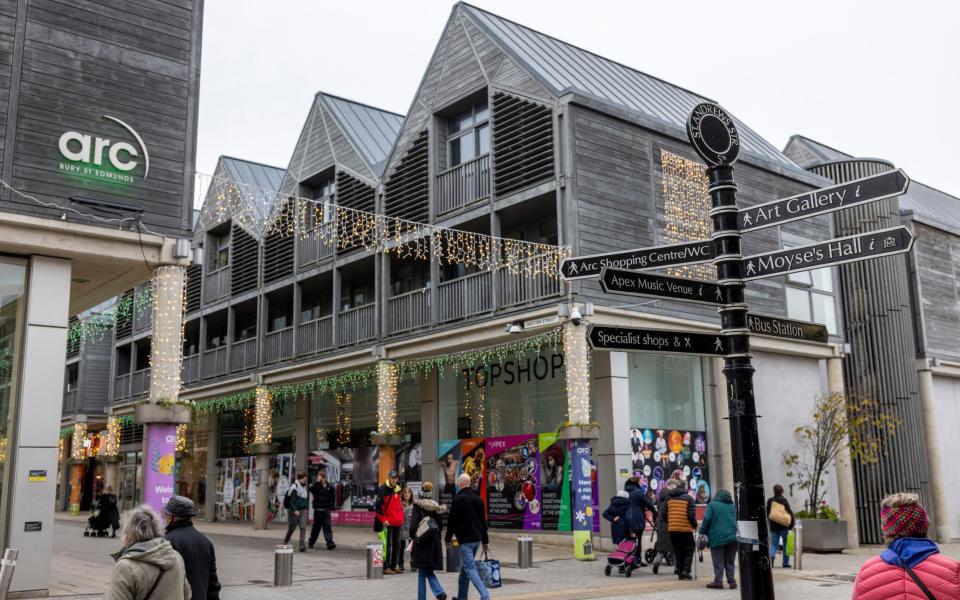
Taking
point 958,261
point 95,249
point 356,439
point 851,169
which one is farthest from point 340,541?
point 958,261

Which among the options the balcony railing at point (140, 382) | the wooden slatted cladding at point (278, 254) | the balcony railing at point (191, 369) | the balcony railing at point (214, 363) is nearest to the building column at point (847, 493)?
the wooden slatted cladding at point (278, 254)

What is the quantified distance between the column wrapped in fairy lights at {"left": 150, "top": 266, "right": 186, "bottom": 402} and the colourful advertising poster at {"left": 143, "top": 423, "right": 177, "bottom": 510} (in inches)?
22.2

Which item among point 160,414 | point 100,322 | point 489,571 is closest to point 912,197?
point 489,571

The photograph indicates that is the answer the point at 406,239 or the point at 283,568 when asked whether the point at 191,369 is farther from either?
the point at 283,568

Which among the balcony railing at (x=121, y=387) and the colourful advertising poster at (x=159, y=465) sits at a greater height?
the balcony railing at (x=121, y=387)

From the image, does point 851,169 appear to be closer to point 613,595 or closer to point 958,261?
point 958,261

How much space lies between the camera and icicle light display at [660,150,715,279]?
68.7 feet

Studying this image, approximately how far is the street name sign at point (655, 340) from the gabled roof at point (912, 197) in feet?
69.8

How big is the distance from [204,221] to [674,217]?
1844 cm

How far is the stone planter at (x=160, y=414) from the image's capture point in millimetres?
13508

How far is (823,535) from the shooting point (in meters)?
20.0

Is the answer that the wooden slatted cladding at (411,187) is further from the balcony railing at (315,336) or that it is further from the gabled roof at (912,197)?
the gabled roof at (912,197)

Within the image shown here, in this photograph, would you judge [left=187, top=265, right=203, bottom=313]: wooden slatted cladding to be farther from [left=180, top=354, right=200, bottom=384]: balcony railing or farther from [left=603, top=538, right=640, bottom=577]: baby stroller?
[left=603, top=538, right=640, bottom=577]: baby stroller

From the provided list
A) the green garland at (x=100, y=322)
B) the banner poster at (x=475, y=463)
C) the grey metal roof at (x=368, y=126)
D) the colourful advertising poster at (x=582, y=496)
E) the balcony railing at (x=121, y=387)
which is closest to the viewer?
the colourful advertising poster at (x=582, y=496)
